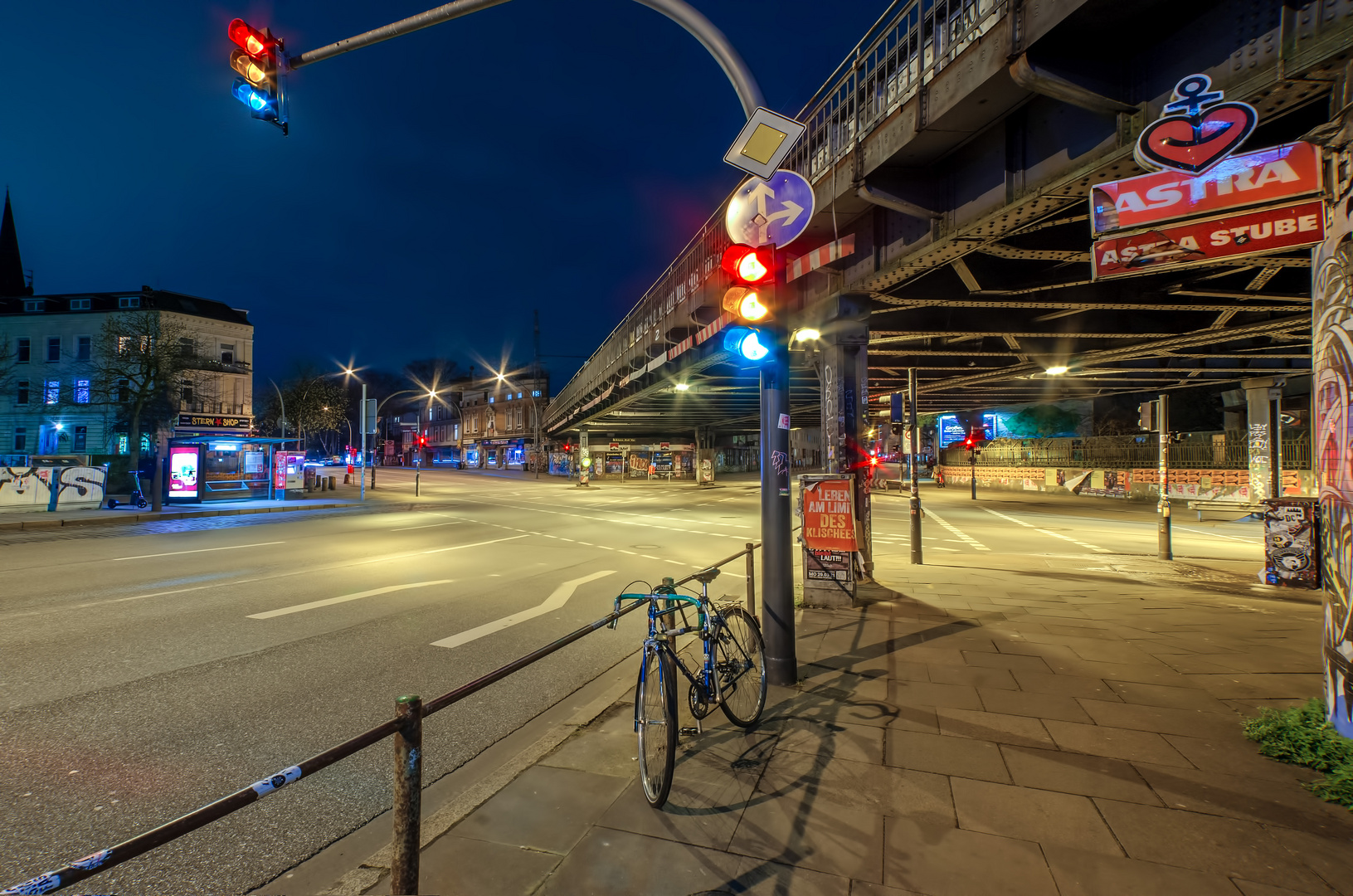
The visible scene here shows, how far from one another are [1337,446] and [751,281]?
3.88m

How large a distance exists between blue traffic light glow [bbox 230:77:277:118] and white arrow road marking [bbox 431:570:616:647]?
5.94 metres

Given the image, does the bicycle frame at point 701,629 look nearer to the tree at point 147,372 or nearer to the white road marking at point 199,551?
the white road marking at point 199,551

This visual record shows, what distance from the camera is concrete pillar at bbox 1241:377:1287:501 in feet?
80.6

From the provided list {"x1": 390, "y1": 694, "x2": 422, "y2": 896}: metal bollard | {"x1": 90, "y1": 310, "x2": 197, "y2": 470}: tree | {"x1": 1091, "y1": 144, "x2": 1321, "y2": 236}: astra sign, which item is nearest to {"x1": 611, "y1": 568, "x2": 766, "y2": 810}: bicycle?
{"x1": 390, "y1": 694, "x2": 422, "y2": 896}: metal bollard

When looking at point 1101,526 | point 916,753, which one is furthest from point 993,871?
point 1101,526

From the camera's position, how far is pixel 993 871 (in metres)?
2.88

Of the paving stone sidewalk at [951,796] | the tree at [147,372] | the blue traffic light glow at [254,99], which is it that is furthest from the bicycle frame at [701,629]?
the tree at [147,372]

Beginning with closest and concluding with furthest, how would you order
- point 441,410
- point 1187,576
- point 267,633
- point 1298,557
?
point 267,633, point 1298,557, point 1187,576, point 441,410

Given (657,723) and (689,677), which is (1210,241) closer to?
(689,677)

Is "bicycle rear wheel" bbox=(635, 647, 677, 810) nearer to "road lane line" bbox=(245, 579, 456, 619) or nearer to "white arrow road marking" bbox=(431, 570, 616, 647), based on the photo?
"white arrow road marking" bbox=(431, 570, 616, 647)

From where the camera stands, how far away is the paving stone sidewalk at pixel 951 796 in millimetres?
2859

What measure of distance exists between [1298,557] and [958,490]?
31.9 m

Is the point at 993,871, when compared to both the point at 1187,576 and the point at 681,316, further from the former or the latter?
the point at 681,316

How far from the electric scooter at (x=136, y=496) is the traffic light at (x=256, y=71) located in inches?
862
